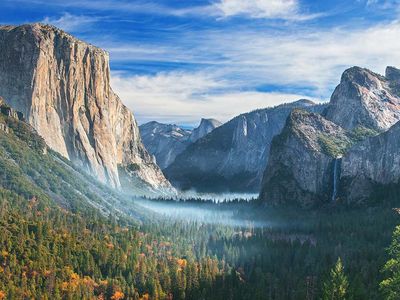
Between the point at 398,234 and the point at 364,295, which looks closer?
the point at 398,234

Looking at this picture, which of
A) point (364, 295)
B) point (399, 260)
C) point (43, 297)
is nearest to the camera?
point (399, 260)

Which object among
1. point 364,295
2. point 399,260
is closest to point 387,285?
point 399,260

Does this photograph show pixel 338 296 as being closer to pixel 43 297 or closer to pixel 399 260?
pixel 399 260

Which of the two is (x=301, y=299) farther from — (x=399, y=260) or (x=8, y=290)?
(x=399, y=260)

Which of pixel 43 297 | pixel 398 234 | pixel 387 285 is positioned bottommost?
pixel 43 297

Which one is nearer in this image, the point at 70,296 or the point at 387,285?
the point at 387,285

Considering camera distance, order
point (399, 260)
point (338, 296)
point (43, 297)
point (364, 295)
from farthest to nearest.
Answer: point (43, 297), point (364, 295), point (338, 296), point (399, 260)

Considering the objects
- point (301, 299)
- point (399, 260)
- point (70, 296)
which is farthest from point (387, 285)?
point (70, 296)

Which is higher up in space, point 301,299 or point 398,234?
point 398,234

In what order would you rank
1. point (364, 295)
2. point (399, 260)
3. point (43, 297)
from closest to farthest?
point (399, 260), point (364, 295), point (43, 297)
